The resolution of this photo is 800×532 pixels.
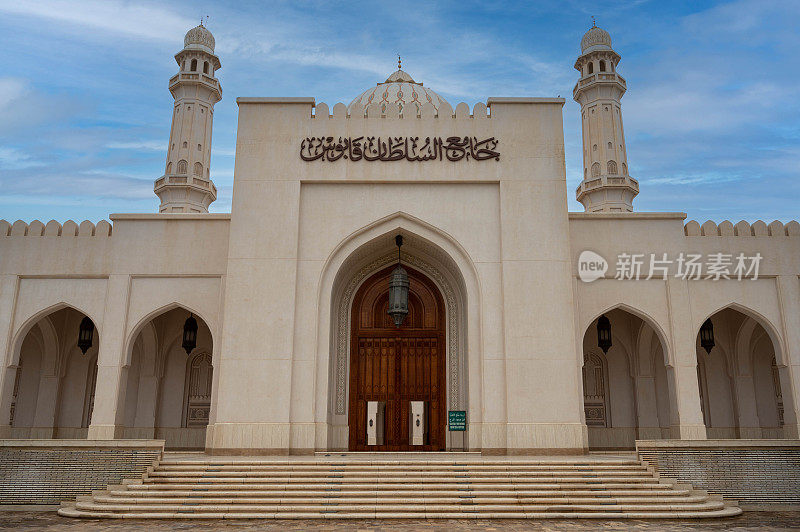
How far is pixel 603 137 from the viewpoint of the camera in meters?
20.4

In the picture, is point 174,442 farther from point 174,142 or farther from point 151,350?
point 174,142

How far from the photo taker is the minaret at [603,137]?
20.2 meters

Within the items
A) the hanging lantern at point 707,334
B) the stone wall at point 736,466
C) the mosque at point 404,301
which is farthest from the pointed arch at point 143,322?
the hanging lantern at point 707,334

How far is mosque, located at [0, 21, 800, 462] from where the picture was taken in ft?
36.8

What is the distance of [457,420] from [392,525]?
16.0ft

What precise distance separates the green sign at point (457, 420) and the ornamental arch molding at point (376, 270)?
247 mm

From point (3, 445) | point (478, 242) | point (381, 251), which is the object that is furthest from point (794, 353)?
point (3, 445)

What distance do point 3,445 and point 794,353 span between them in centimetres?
1328

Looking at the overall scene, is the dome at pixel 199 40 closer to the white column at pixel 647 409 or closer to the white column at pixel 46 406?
the white column at pixel 46 406

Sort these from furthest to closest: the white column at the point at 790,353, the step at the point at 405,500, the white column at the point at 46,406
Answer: the white column at the point at 46,406
the white column at the point at 790,353
the step at the point at 405,500

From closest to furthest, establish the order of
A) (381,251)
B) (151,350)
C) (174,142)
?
(381,251)
(151,350)
(174,142)

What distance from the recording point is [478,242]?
11.9 metres

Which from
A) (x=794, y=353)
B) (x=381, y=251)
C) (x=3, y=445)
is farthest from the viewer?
(x=381, y=251)

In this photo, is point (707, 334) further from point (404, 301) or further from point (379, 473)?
point (379, 473)
